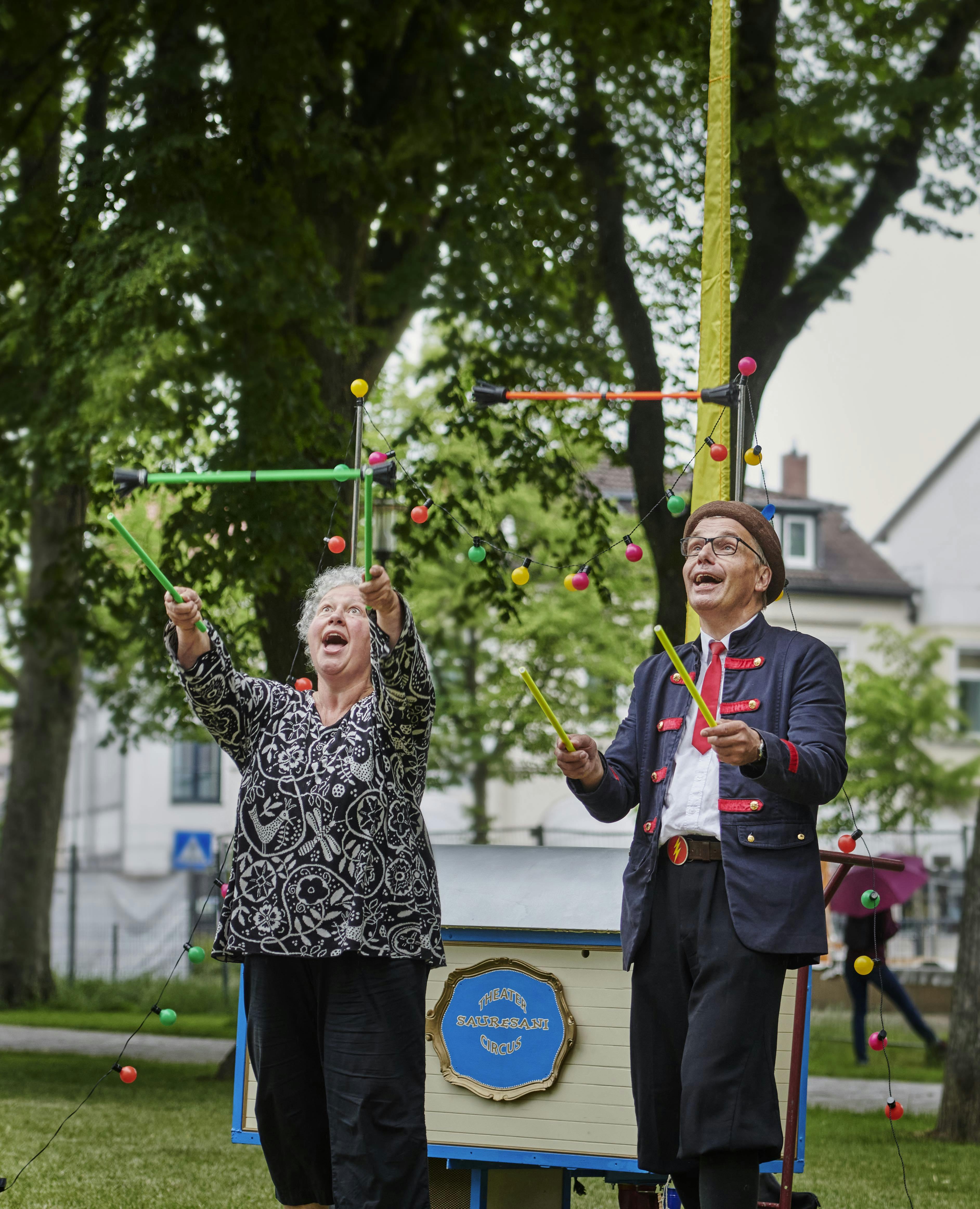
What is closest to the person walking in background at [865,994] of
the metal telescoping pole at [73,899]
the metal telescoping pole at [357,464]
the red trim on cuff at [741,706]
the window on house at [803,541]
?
the metal telescoping pole at [357,464]

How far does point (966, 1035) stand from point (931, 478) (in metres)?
28.6

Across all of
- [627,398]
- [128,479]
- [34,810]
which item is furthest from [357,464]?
[34,810]

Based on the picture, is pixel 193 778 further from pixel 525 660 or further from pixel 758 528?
pixel 758 528

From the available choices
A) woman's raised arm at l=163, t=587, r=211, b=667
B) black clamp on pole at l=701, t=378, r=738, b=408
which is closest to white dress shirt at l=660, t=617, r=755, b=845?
woman's raised arm at l=163, t=587, r=211, b=667

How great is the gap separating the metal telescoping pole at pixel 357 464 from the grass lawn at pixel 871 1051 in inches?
188

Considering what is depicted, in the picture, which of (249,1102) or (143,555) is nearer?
(143,555)

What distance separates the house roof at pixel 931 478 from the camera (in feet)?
108

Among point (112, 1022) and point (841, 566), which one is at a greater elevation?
point (841, 566)

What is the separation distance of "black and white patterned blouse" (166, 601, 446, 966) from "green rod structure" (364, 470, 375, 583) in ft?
0.57

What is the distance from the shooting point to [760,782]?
2686 millimetres

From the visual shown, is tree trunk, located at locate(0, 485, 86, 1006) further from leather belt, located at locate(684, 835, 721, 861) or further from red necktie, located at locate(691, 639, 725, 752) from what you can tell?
leather belt, located at locate(684, 835, 721, 861)

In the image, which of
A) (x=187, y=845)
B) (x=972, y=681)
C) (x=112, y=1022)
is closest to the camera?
(x=112, y=1022)

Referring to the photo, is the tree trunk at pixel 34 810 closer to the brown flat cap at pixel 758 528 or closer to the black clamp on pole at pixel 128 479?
the black clamp on pole at pixel 128 479

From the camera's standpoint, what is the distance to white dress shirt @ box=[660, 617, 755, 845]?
2924 mm
